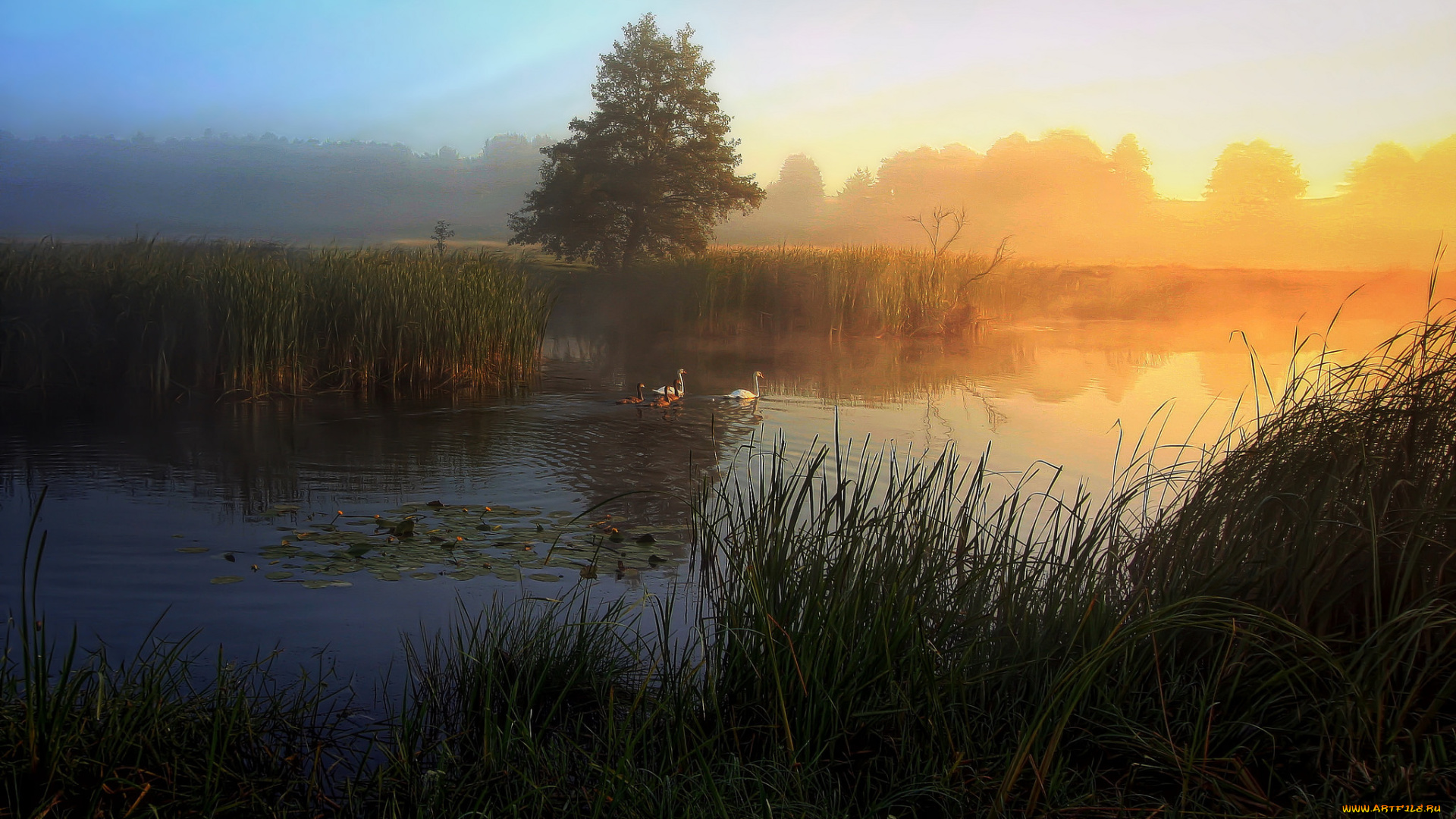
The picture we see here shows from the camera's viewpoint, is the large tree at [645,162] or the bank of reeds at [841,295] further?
the large tree at [645,162]

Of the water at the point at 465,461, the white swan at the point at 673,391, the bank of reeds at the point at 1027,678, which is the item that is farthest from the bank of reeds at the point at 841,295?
the bank of reeds at the point at 1027,678

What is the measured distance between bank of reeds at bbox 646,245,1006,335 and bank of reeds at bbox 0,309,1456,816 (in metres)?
13.9

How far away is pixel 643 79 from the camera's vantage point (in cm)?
2523

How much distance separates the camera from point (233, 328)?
8.57 metres

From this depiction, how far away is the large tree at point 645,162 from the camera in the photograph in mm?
24797

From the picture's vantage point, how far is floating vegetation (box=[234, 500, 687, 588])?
13.0 ft

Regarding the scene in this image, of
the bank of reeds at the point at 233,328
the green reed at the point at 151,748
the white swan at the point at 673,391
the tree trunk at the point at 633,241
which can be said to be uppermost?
the tree trunk at the point at 633,241

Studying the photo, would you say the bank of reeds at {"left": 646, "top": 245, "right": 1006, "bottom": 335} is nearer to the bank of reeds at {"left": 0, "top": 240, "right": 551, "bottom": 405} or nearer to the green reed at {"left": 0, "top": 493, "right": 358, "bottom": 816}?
the bank of reeds at {"left": 0, "top": 240, "right": 551, "bottom": 405}

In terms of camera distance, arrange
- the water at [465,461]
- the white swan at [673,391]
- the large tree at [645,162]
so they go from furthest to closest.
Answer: the large tree at [645,162] → the white swan at [673,391] → the water at [465,461]

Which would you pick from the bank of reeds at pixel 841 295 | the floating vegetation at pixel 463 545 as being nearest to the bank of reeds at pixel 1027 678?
the floating vegetation at pixel 463 545

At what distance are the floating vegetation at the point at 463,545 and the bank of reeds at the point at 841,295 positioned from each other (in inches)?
488

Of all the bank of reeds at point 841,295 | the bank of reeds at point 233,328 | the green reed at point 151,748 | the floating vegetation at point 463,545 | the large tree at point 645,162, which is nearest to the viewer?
the green reed at point 151,748

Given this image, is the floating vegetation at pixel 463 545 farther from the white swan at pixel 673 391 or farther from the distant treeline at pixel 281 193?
the distant treeline at pixel 281 193

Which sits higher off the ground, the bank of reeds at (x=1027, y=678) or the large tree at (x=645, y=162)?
the large tree at (x=645, y=162)
